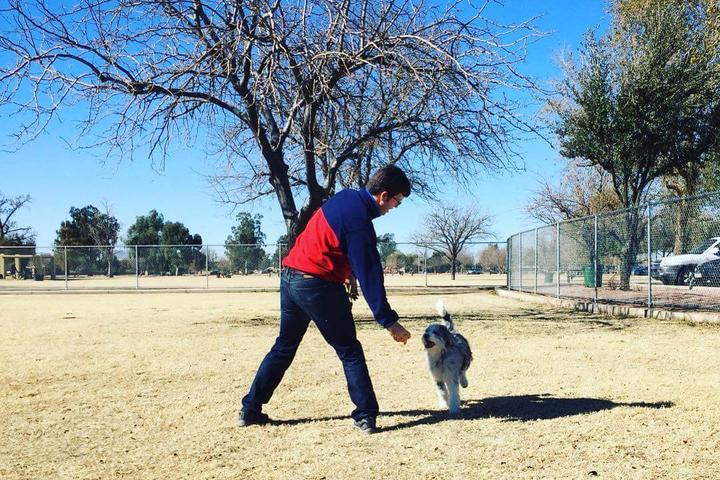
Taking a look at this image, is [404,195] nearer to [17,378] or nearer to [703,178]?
[17,378]

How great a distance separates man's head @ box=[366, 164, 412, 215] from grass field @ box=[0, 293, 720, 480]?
1.55 m

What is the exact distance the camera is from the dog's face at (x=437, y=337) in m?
4.89

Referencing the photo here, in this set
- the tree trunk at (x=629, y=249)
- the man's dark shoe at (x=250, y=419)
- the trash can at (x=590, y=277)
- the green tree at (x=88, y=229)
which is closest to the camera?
the man's dark shoe at (x=250, y=419)

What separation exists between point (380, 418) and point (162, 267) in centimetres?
3004

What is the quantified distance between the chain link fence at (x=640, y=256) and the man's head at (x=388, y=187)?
791 centimetres

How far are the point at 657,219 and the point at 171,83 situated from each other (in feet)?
31.6

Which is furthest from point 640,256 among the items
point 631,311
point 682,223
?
point 631,311

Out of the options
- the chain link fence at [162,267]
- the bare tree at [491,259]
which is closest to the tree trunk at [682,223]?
the chain link fence at [162,267]

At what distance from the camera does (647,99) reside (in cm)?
1769

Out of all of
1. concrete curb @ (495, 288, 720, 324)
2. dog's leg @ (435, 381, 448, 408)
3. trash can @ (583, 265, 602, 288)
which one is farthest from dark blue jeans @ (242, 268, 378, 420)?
trash can @ (583, 265, 602, 288)

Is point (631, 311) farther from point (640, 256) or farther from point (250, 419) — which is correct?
point (250, 419)

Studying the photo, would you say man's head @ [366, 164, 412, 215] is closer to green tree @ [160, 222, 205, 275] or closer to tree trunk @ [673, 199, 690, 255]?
tree trunk @ [673, 199, 690, 255]

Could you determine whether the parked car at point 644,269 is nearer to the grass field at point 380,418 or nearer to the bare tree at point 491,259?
the grass field at point 380,418

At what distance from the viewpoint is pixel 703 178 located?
76.0 feet
